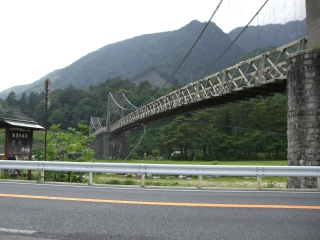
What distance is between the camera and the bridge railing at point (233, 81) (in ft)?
40.1

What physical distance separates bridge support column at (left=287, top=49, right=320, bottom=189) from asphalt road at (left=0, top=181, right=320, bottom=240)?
3809mm

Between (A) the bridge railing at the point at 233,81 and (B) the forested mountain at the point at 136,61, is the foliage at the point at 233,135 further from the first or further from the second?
(B) the forested mountain at the point at 136,61

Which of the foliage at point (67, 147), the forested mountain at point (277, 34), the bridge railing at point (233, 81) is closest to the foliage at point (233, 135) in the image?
the bridge railing at point (233, 81)

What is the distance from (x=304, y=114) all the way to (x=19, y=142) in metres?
8.79

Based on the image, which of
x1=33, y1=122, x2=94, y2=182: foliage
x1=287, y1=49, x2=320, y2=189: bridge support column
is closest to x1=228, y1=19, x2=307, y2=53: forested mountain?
x1=287, y1=49, x2=320, y2=189: bridge support column

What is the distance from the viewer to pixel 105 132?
158 ft

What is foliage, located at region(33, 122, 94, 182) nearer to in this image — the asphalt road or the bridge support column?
the asphalt road

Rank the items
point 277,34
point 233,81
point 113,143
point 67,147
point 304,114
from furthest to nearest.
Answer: point 113,143
point 277,34
point 233,81
point 67,147
point 304,114

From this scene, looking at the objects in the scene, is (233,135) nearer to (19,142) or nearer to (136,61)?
(19,142)

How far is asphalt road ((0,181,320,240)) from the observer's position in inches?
126

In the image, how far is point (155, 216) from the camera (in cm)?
390

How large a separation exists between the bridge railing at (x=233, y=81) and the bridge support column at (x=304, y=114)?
4.81ft

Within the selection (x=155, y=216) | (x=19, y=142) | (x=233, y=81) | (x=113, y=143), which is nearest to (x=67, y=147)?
(x=19, y=142)

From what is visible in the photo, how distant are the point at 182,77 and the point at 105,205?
7834 cm
